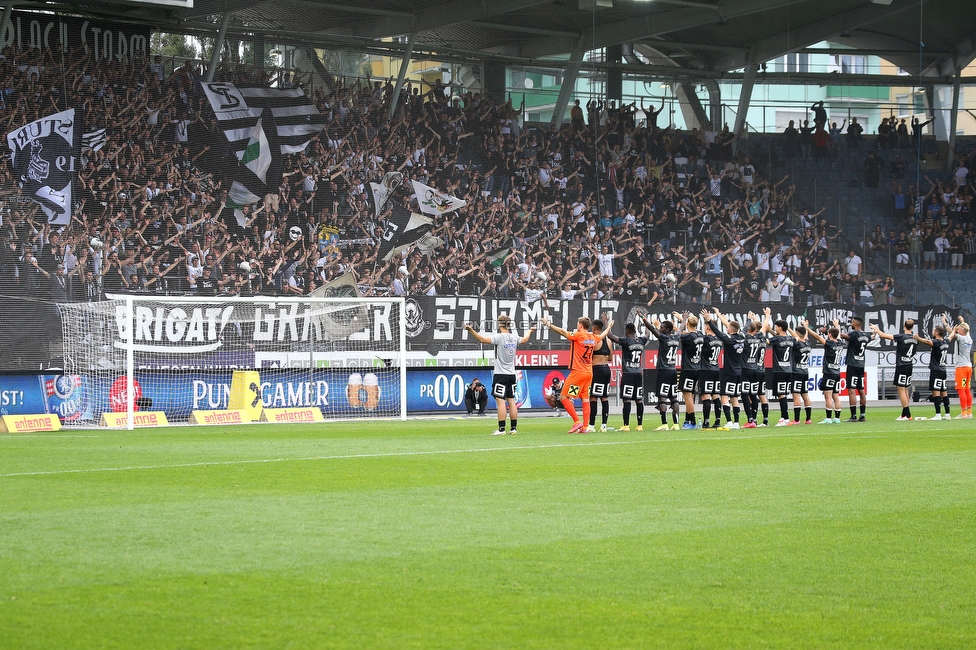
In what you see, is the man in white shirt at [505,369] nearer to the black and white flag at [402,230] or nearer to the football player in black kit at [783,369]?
the football player in black kit at [783,369]

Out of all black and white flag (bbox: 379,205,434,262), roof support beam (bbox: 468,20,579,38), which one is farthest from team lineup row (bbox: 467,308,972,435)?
roof support beam (bbox: 468,20,579,38)

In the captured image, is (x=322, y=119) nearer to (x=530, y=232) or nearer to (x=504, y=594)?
(x=530, y=232)

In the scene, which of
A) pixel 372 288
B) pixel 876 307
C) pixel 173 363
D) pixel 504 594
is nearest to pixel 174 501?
pixel 504 594

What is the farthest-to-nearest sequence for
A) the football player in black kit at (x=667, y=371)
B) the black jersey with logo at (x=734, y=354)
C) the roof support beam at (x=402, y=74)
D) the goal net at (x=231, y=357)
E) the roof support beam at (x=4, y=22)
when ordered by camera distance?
the roof support beam at (x=402, y=74)
the roof support beam at (x=4, y=22)
the goal net at (x=231, y=357)
the black jersey with logo at (x=734, y=354)
the football player in black kit at (x=667, y=371)

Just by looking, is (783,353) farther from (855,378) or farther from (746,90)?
(746,90)

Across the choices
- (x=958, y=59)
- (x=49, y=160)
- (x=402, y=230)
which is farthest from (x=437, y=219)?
(x=958, y=59)

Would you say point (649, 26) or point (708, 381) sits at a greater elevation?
point (649, 26)

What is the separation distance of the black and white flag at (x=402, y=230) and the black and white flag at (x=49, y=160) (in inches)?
341

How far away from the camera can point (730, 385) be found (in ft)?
73.8

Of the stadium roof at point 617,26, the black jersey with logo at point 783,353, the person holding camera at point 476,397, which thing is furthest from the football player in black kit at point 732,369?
the stadium roof at point 617,26

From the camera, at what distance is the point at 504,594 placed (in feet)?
20.8

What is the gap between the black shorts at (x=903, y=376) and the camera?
945 inches

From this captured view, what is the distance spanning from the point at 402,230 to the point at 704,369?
1482 centimetres

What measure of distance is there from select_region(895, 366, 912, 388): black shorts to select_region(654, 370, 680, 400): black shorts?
18.2 feet
